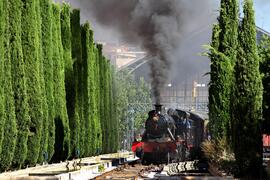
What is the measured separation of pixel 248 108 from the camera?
14.0 m

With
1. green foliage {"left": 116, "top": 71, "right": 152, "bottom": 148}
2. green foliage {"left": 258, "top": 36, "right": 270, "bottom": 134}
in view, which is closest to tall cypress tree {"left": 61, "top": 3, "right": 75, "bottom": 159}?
green foliage {"left": 258, "top": 36, "right": 270, "bottom": 134}

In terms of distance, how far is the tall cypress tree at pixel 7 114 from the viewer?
19.4m

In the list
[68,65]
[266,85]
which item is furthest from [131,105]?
[266,85]

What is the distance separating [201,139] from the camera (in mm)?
30625

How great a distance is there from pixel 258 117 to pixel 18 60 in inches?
398

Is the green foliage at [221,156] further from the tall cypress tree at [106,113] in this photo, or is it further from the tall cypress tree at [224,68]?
the tall cypress tree at [106,113]

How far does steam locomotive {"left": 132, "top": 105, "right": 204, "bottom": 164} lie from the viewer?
2791 cm

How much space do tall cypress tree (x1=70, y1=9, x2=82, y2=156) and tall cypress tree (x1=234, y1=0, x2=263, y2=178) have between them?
17516mm

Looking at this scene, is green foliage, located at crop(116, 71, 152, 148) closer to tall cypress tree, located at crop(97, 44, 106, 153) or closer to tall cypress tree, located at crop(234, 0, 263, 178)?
tall cypress tree, located at crop(97, 44, 106, 153)

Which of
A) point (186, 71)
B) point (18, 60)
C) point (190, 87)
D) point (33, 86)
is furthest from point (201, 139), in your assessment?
point (190, 87)

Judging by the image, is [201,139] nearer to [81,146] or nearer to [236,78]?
[81,146]

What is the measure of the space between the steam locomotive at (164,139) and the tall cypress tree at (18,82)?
27.4 feet

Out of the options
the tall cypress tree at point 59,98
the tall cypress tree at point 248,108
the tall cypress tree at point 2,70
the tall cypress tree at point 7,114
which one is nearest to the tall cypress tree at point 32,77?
the tall cypress tree at point 7,114

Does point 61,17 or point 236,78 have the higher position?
point 61,17
